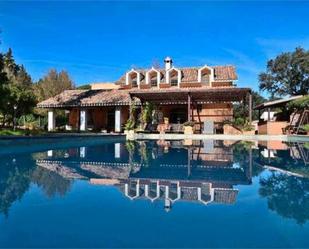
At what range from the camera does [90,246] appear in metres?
3.21

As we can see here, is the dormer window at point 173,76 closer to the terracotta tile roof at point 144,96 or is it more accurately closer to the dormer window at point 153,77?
the dormer window at point 153,77

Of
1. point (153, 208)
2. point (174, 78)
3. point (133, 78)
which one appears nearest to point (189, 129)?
point (174, 78)

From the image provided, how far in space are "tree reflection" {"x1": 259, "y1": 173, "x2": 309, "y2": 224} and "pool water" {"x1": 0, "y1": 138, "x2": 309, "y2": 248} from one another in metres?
0.01

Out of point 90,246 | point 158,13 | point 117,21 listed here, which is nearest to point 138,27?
point 117,21

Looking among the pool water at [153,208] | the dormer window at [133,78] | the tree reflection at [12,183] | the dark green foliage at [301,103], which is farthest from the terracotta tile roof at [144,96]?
the tree reflection at [12,183]

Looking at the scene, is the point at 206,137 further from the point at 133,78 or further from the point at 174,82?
the point at 133,78

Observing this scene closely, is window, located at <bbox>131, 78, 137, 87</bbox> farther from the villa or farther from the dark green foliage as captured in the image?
the dark green foliage

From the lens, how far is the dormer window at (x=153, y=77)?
32312mm

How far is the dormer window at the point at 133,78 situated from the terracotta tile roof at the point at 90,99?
243 centimetres

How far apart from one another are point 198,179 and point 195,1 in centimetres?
1574

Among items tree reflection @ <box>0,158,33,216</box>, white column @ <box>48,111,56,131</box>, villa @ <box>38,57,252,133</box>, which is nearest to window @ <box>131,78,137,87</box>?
villa @ <box>38,57,252,133</box>

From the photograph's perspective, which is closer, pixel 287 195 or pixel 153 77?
pixel 287 195

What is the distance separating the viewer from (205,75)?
102 feet

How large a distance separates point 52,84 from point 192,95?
817 inches
